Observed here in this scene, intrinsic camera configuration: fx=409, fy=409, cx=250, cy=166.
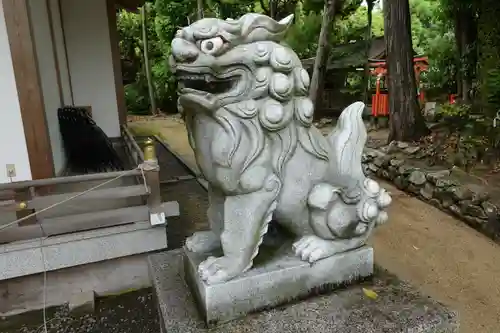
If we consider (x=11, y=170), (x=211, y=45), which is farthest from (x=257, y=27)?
(x=11, y=170)

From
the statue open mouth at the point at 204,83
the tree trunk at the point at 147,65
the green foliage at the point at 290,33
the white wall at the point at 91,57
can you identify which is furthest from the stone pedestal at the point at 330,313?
the tree trunk at the point at 147,65

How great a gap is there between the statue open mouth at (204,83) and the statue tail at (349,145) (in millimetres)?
522

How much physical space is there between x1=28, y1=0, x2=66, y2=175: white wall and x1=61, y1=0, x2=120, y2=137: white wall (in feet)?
5.13

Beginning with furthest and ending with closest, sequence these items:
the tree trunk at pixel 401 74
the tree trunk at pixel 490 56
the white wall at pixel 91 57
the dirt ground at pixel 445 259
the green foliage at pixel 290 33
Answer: the green foliage at pixel 290 33 < the tree trunk at pixel 401 74 < the white wall at pixel 91 57 < the tree trunk at pixel 490 56 < the dirt ground at pixel 445 259

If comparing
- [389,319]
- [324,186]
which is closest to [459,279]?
[389,319]

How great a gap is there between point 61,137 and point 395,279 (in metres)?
4.79

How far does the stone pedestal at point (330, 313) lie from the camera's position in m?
1.56

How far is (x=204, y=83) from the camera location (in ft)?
4.90

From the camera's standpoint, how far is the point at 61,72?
604 cm

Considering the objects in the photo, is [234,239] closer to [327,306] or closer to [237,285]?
[237,285]

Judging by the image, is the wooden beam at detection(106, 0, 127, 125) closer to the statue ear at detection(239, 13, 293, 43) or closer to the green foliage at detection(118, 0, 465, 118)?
the green foliage at detection(118, 0, 465, 118)

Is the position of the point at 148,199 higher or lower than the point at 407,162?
higher

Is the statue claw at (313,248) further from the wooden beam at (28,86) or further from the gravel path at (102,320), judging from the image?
the wooden beam at (28,86)

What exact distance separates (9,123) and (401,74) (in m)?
6.21
